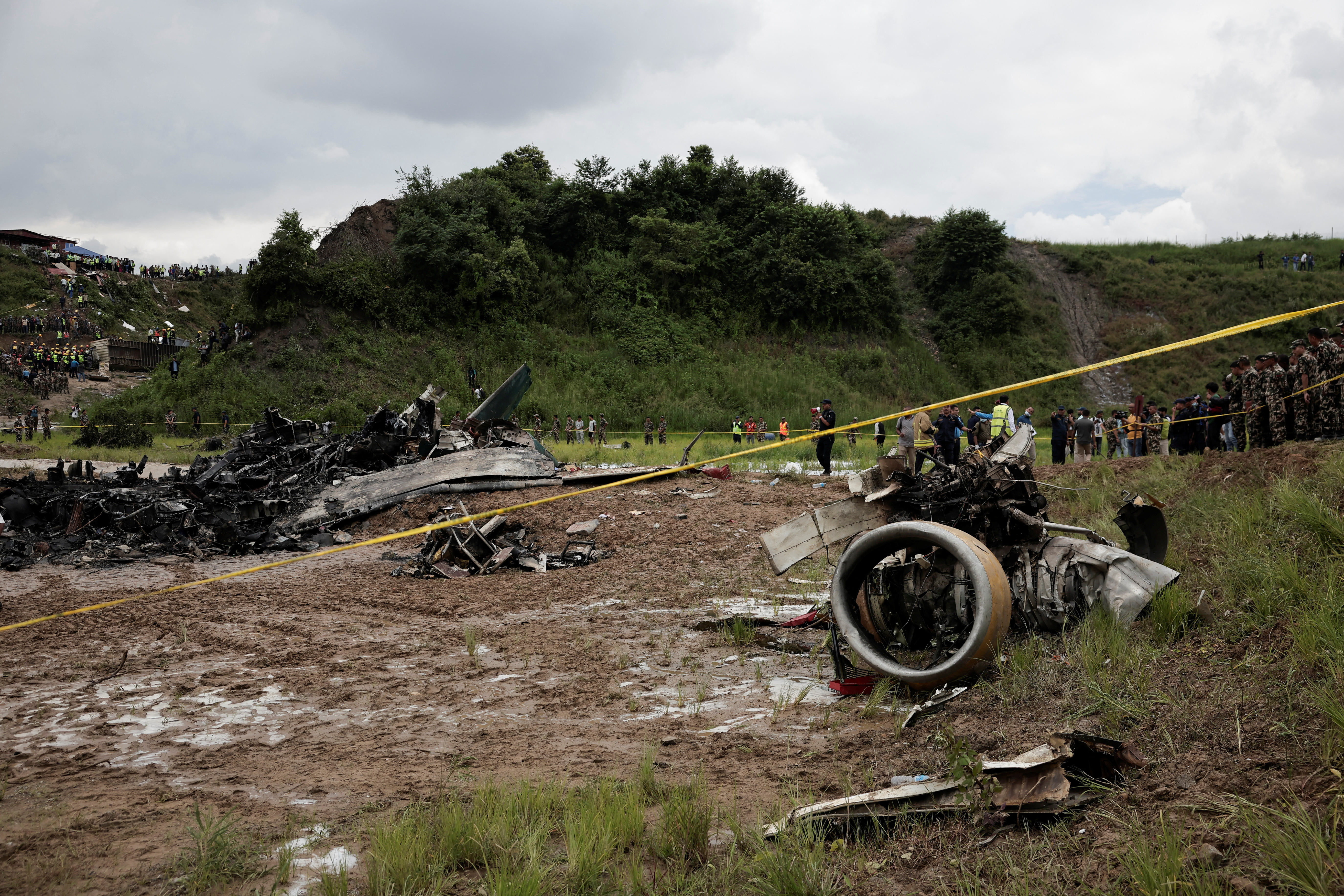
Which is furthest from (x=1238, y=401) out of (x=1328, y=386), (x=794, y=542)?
(x=794, y=542)

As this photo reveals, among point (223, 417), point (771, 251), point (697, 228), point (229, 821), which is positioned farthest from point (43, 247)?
point (229, 821)

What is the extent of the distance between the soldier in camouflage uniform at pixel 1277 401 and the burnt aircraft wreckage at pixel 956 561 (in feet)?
21.5

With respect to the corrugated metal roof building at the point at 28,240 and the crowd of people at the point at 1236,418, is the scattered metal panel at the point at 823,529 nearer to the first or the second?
the crowd of people at the point at 1236,418

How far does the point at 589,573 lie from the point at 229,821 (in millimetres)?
6826

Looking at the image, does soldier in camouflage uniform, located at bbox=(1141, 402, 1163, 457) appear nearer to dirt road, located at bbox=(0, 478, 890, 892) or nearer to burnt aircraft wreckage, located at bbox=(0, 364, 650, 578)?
burnt aircraft wreckage, located at bbox=(0, 364, 650, 578)

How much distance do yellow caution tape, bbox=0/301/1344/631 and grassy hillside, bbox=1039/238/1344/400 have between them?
1454 inches

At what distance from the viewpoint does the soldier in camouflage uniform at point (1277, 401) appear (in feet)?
35.4

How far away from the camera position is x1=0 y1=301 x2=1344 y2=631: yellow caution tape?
6.12 m

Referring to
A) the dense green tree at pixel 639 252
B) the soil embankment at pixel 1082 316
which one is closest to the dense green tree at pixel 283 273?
the dense green tree at pixel 639 252

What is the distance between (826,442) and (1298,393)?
8.64 metres

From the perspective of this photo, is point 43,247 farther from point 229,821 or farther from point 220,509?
point 229,821

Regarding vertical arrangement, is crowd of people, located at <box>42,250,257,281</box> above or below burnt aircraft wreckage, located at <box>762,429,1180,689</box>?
above

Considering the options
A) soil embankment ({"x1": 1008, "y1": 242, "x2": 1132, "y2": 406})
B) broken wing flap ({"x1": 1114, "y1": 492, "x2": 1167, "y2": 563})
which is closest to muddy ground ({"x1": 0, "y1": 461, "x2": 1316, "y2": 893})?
broken wing flap ({"x1": 1114, "y1": 492, "x2": 1167, "y2": 563})

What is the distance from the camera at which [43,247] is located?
63.5 meters
